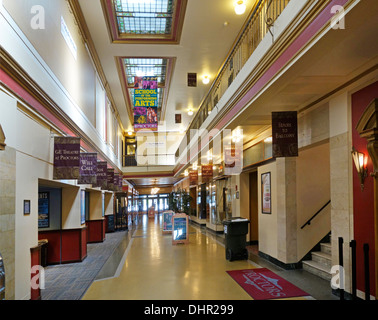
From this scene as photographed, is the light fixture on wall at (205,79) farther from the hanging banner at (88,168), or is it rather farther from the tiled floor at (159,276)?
the tiled floor at (159,276)

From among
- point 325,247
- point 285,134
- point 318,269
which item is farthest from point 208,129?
point 318,269

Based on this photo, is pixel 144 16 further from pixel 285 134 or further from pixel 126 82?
pixel 285 134

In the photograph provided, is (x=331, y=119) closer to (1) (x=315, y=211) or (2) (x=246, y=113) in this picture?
(2) (x=246, y=113)

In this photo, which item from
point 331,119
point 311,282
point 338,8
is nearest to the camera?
point 338,8

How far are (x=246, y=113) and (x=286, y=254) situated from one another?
323 centimetres

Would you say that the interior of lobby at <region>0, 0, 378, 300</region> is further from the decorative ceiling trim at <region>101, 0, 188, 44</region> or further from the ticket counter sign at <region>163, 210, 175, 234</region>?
the ticket counter sign at <region>163, 210, 175, 234</region>

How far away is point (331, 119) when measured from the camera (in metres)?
5.59

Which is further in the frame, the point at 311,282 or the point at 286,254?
the point at 286,254

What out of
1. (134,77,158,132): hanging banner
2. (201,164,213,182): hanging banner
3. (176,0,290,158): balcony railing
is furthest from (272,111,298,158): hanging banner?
(201,164,213,182): hanging banner

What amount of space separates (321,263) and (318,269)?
0.30 m

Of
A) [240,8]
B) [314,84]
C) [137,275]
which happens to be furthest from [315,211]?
[240,8]

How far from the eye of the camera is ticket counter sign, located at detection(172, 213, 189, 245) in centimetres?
1099

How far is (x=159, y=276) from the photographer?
662 centimetres
